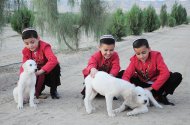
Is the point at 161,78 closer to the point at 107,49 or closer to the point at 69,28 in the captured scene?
the point at 107,49

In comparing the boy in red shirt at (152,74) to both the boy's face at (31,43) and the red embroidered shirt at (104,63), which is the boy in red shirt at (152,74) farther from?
the boy's face at (31,43)

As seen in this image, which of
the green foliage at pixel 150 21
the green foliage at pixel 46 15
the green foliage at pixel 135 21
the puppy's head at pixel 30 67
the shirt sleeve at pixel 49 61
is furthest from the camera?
the green foliage at pixel 150 21

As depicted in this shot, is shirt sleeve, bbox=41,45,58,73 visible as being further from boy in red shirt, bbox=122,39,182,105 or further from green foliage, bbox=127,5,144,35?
green foliage, bbox=127,5,144,35

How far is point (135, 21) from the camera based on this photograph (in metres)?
24.7

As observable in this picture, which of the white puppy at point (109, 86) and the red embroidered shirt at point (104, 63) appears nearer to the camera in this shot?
the white puppy at point (109, 86)

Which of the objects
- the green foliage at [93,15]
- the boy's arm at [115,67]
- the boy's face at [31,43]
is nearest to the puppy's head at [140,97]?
the boy's arm at [115,67]

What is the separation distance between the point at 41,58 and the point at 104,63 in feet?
3.63

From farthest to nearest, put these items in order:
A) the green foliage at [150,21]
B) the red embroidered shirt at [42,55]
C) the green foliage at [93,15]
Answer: the green foliage at [150,21]
the green foliage at [93,15]
the red embroidered shirt at [42,55]

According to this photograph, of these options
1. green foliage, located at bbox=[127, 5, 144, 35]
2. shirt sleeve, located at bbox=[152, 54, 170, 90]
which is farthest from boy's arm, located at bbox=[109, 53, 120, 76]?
green foliage, located at bbox=[127, 5, 144, 35]

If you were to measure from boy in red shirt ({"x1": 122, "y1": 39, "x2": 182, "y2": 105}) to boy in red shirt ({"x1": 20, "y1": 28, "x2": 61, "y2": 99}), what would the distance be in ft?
4.12

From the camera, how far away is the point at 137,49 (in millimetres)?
5668

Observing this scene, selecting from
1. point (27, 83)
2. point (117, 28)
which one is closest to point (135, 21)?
point (117, 28)

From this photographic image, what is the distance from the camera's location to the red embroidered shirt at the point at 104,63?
19.7 ft

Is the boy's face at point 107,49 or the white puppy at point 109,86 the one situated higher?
the boy's face at point 107,49
